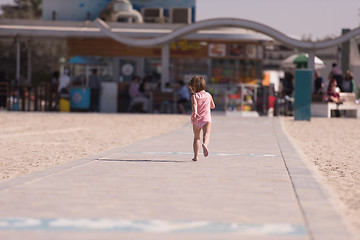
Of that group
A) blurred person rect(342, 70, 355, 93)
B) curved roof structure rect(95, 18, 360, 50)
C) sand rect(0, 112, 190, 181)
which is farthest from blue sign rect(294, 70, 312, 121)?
sand rect(0, 112, 190, 181)

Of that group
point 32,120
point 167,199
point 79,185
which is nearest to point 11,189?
point 79,185

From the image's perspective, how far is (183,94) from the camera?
29.9 m

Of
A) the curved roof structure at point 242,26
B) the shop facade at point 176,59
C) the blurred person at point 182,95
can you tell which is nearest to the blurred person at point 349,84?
the curved roof structure at point 242,26

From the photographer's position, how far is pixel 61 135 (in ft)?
60.6

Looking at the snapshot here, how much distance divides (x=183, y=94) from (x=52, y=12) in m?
9.84

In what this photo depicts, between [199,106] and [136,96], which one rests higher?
[199,106]

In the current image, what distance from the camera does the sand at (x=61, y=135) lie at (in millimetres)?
12312

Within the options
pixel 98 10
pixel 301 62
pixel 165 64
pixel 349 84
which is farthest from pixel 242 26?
pixel 98 10

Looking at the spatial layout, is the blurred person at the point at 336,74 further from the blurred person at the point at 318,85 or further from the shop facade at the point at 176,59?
the shop facade at the point at 176,59

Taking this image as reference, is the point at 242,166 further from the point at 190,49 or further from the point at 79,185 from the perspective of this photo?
the point at 190,49

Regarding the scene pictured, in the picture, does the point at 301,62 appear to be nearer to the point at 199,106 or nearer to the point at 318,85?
the point at 318,85

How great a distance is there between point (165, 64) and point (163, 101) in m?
1.41

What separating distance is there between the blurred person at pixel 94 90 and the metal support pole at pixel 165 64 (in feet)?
8.06

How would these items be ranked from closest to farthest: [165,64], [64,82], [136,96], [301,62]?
1. [64,82]
2. [165,64]
3. [136,96]
4. [301,62]
